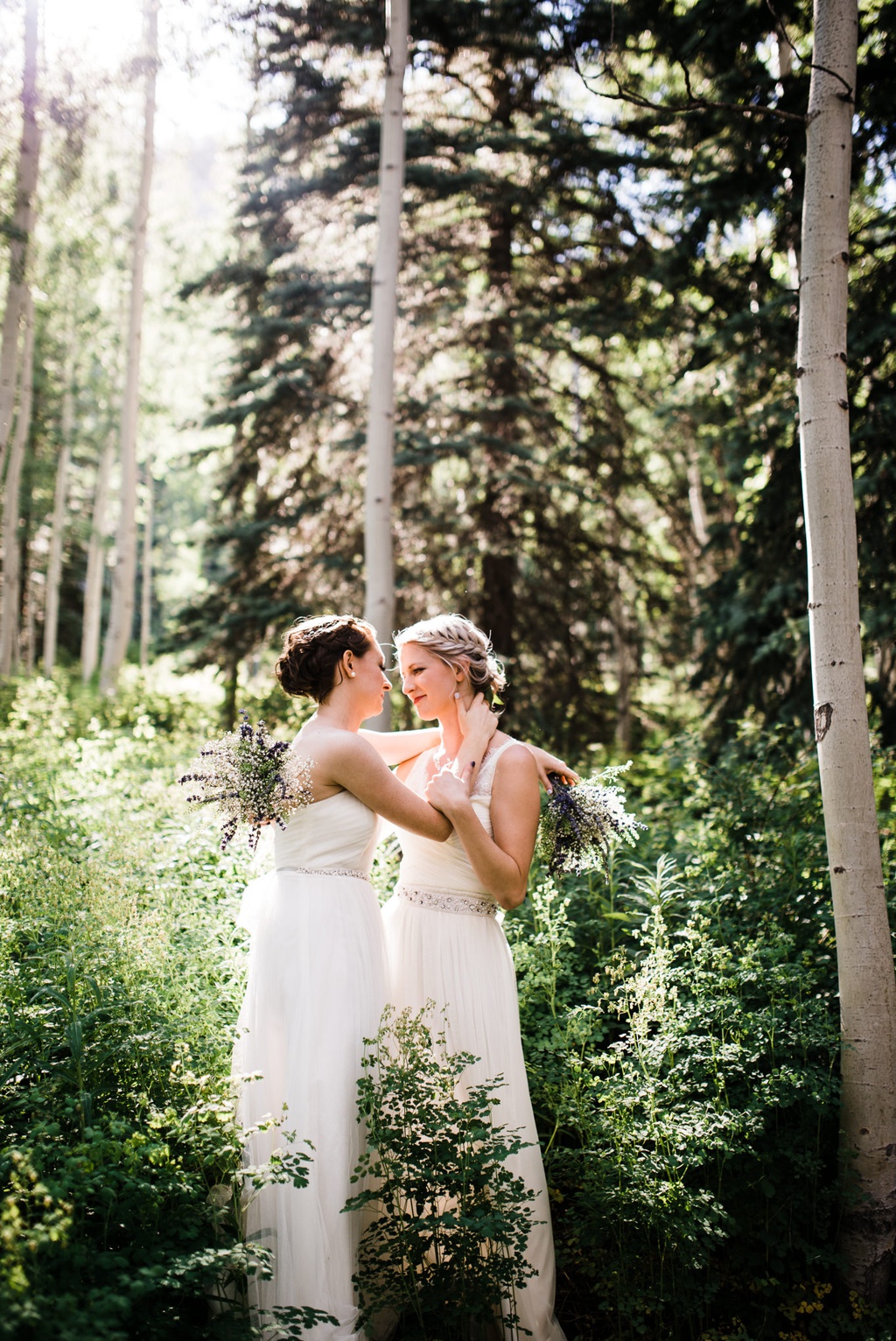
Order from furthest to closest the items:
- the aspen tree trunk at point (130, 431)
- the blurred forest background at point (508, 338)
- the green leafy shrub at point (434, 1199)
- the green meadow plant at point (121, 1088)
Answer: the aspen tree trunk at point (130, 431)
the blurred forest background at point (508, 338)
the green leafy shrub at point (434, 1199)
the green meadow plant at point (121, 1088)

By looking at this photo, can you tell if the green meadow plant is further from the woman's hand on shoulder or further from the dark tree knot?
the dark tree knot

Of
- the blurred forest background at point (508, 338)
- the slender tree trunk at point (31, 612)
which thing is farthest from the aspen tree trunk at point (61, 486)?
the blurred forest background at point (508, 338)

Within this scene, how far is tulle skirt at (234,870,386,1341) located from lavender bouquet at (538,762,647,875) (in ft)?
2.54

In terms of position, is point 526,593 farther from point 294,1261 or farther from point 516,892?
point 294,1261

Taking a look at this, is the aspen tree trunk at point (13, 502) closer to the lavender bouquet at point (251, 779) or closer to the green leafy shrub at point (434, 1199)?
the lavender bouquet at point (251, 779)

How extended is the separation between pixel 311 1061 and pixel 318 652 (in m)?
1.47

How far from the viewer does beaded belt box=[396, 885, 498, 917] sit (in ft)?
11.3

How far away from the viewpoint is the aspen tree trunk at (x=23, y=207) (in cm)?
915

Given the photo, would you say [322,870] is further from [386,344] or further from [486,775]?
[386,344]

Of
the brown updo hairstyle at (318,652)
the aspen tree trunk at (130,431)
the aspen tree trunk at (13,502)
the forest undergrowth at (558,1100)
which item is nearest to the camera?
the forest undergrowth at (558,1100)

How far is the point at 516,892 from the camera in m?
3.31

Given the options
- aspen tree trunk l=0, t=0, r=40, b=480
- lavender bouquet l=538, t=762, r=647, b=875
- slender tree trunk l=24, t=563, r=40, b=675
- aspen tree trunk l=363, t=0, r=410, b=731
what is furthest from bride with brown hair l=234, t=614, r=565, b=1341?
slender tree trunk l=24, t=563, r=40, b=675

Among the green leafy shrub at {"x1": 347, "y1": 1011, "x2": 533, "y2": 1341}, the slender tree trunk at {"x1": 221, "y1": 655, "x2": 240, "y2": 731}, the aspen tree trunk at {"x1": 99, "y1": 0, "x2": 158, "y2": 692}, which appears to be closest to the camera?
the green leafy shrub at {"x1": 347, "y1": 1011, "x2": 533, "y2": 1341}

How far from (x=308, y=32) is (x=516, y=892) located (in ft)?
27.4
